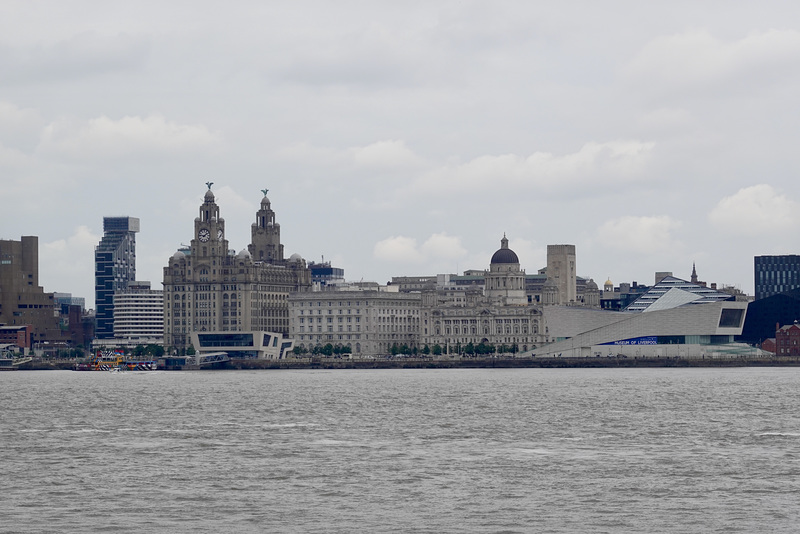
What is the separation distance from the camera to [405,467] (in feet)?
233

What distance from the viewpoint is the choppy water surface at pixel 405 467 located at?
56.3m

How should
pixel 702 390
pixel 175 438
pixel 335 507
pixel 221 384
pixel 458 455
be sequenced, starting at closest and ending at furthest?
pixel 335 507
pixel 458 455
pixel 175 438
pixel 702 390
pixel 221 384

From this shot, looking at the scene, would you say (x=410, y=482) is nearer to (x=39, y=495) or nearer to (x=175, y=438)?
(x=39, y=495)

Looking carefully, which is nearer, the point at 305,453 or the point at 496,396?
the point at 305,453

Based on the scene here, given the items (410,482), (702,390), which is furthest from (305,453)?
(702,390)

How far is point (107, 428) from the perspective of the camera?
9650 centimetres

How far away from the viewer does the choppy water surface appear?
56.3 metres

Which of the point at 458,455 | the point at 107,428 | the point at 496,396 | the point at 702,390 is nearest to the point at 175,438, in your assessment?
the point at 107,428

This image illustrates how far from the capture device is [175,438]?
87.6 meters

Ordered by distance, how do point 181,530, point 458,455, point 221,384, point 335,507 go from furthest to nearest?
point 221,384
point 458,455
point 335,507
point 181,530

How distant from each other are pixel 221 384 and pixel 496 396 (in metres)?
58.0

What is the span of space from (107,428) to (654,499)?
4553 cm

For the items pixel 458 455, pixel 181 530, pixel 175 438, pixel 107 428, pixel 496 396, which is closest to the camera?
pixel 181 530

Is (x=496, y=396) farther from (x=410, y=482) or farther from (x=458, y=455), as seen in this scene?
(x=410, y=482)
